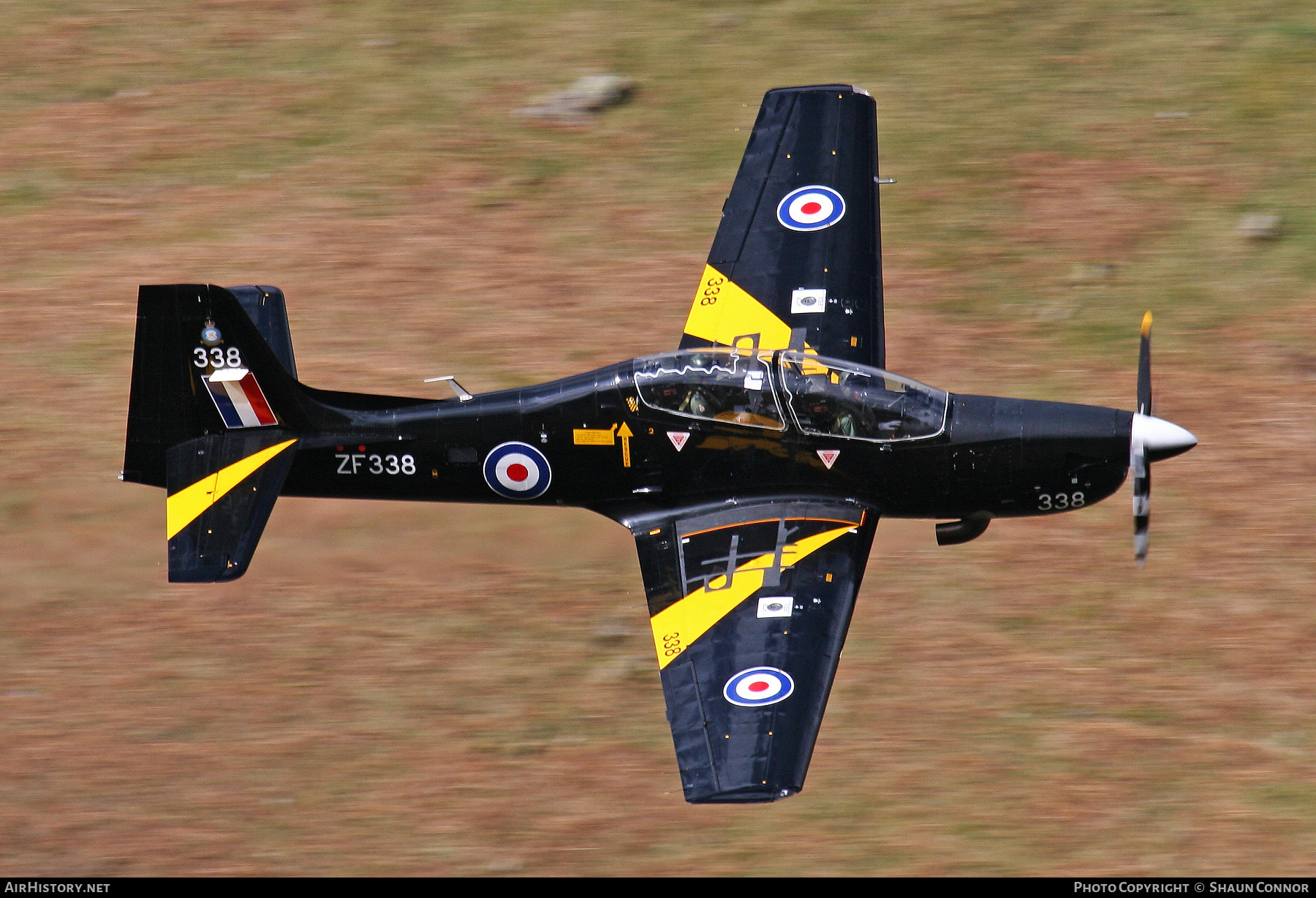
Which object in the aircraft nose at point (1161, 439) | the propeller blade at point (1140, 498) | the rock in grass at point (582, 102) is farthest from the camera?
the rock in grass at point (582, 102)

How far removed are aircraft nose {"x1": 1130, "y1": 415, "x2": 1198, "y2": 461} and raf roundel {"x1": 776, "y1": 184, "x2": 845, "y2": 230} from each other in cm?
408

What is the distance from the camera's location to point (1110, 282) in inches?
754

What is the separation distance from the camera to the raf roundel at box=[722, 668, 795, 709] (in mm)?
12820

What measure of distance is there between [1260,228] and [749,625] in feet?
33.5

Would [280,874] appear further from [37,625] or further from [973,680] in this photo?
[973,680]

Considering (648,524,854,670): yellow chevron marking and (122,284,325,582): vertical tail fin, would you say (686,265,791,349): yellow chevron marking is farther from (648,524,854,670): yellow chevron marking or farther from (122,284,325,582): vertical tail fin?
(122,284,325,582): vertical tail fin

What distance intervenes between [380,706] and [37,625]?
13.1 ft

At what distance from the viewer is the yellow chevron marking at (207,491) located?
1445 centimetres

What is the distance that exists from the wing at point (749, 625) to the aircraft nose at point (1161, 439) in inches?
103

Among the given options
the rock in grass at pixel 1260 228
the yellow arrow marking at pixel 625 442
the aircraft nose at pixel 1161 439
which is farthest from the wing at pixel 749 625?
the rock in grass at pixel 1260 228

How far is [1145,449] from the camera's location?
14.2 metres

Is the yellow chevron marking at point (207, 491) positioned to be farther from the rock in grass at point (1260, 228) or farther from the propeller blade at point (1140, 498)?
the rock in grass at point (1260, 228)

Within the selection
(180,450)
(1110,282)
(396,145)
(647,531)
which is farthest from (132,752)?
(1110,282)

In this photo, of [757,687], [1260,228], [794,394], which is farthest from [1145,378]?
[1260,228]
